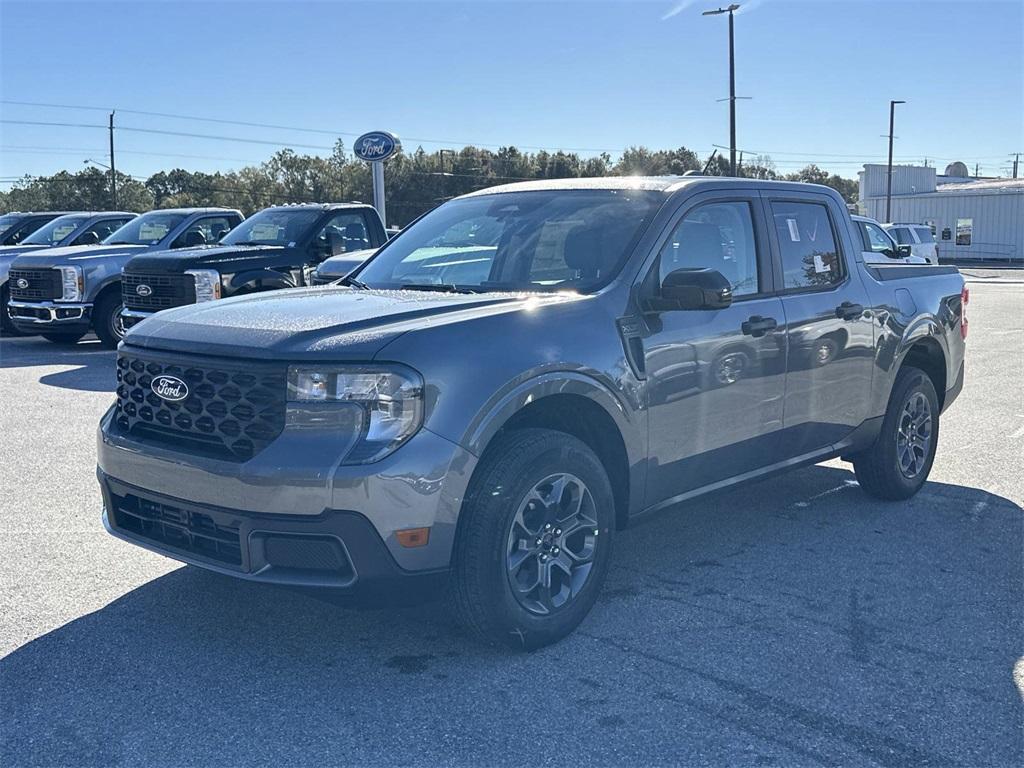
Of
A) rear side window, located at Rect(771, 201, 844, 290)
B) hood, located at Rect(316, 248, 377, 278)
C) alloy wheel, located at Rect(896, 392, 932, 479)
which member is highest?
rear side window, located at Rect(771, 201, 844, 290)

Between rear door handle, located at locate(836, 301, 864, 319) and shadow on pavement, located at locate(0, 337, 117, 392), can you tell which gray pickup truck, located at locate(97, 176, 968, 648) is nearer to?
rear door handle, located at locate(836, 301, 864, 319)

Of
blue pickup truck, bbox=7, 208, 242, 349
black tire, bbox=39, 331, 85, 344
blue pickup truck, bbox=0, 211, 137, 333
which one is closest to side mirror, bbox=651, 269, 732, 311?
blue pickup truck, bbox=7, 208, 242, 349

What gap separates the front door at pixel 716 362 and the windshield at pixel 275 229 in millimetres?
8081

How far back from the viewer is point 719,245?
5.04m

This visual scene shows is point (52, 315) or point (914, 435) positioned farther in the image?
point (52, 315)

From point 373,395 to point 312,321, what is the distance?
20.4 inches

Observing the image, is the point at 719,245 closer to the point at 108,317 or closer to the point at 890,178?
the point at 108,317

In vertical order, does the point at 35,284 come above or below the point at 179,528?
above

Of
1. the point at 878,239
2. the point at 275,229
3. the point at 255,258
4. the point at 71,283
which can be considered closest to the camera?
the point at 255,258

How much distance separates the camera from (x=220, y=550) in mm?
3729

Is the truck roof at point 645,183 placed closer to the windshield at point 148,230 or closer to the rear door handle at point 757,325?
the rear door handle at point 757,325

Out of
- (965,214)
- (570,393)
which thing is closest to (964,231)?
(965,214)

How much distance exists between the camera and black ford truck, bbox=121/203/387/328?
38.0ft

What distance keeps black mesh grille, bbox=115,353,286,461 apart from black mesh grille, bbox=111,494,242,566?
0.25m
